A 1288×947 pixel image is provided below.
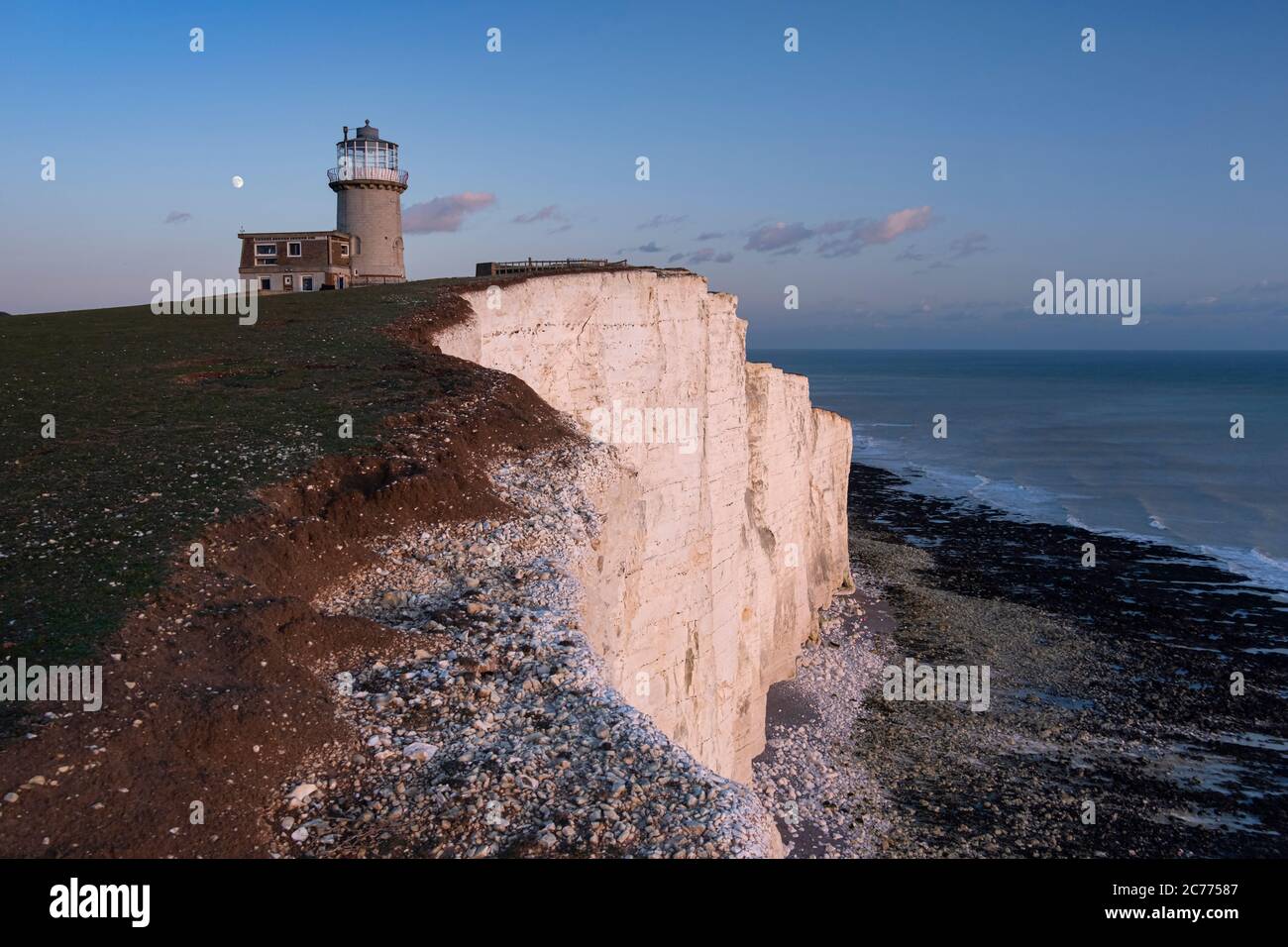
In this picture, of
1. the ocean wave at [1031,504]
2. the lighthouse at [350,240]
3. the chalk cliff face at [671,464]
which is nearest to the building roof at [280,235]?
the lighthouse at [350,240]

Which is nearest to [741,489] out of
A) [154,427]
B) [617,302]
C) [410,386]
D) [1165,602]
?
[617,302]

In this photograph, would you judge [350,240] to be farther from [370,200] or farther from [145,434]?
[145,434]

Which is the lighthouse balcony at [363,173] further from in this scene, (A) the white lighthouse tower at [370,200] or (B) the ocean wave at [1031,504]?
(B) the ocean wave at [1031,504]

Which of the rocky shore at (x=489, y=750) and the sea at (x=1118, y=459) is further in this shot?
the sea at (x=1118, y=459)

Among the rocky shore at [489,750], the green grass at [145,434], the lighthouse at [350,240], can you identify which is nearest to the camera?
the rocky shore at [489,750]

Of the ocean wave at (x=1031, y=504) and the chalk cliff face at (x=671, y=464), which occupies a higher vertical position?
the chalk cliff face at (x=671, y=464)

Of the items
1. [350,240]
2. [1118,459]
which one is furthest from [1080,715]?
[1118,459]
